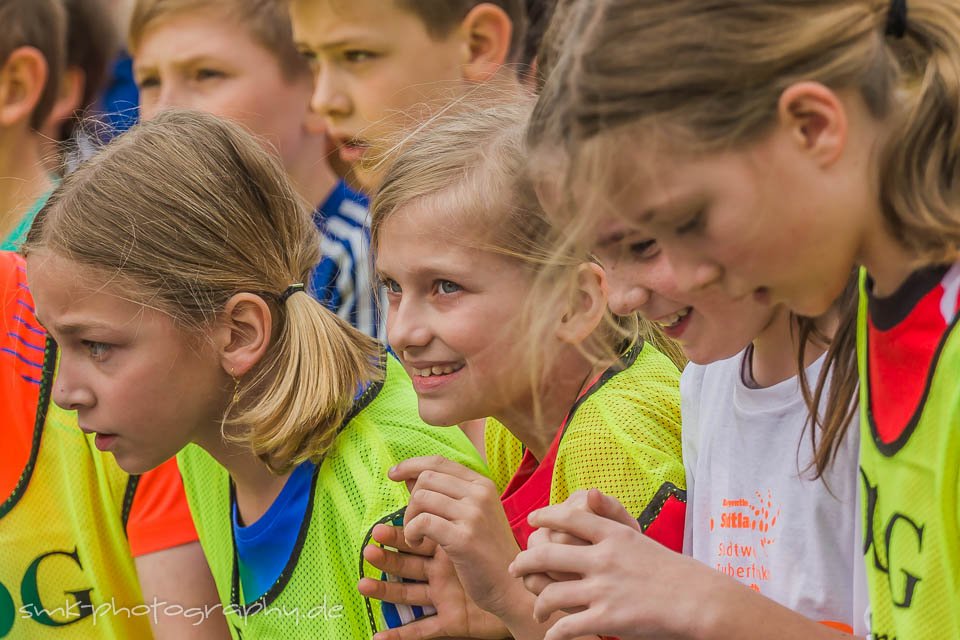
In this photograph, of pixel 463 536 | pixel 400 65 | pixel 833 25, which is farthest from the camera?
pixel 400 65

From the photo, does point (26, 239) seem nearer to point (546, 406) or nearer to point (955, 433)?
point (546, 406)

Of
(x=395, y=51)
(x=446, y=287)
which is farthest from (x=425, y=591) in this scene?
(x=395, y=51)

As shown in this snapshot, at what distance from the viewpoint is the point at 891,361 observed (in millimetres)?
1657

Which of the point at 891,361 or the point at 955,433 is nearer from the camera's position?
the point at 955,433

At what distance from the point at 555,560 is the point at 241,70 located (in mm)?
2739

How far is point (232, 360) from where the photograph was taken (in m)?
2.73

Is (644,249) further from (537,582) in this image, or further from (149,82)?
(149,82)

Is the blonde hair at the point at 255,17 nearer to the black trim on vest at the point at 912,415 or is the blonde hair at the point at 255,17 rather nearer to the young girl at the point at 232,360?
the young girl at the point at 232,360

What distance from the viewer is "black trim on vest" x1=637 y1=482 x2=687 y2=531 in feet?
7.51

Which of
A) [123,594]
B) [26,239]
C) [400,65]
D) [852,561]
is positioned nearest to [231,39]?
[400,65]

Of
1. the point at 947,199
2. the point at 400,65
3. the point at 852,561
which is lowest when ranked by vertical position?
the point at 852,561

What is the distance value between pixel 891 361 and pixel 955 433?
16cm

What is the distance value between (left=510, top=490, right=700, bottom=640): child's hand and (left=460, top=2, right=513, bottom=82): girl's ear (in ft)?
7.60

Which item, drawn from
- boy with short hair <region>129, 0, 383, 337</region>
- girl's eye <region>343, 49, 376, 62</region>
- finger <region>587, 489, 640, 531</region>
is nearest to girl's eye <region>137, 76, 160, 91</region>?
boy with short hair <region>129, 0, 383, 337</region>
